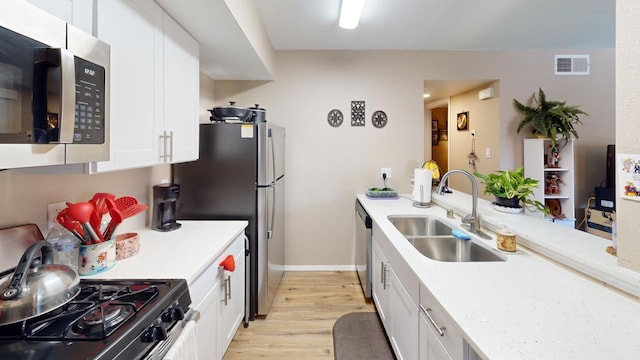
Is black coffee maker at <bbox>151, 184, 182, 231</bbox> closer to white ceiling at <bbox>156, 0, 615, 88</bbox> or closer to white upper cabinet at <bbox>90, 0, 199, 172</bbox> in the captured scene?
white upper cabinet at <bbox>90, 0, 199, 172</bbox>

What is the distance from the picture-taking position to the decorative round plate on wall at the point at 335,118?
3314 mm

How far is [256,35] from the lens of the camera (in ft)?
7.63

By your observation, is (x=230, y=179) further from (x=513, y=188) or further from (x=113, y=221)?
(x=513, y=188)

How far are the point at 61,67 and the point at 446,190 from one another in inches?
115

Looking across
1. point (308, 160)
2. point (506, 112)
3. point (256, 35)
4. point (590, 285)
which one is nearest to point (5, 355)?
point (590, 285)

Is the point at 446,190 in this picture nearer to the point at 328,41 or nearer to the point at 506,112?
the point at 506,112

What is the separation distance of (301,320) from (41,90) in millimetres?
2197

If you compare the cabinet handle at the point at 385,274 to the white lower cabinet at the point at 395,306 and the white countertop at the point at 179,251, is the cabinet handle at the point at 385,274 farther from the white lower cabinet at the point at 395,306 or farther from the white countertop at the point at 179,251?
the white countertop at the point at 179,251

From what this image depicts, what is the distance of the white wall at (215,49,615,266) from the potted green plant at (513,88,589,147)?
0.15 m

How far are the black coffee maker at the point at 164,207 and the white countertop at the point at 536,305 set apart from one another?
58.7 inches

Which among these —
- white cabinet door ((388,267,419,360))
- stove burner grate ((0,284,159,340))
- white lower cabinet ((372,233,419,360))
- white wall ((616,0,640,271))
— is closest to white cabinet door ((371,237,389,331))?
white lower cabinet ((372,233,419,360))

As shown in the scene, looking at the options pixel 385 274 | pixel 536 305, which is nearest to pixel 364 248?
pixel 385 274

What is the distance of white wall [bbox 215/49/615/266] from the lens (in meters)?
3.29

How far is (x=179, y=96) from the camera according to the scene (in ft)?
5.68
